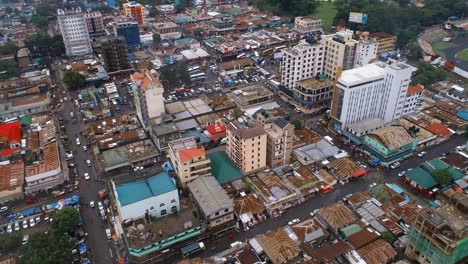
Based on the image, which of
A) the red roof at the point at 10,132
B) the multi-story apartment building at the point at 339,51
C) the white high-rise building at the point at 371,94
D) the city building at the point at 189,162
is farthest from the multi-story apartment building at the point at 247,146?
the red roof at the point at 10,132

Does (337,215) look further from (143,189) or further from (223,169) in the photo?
(143,189)

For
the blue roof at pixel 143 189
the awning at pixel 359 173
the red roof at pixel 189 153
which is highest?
the red roof at pixel 189 153

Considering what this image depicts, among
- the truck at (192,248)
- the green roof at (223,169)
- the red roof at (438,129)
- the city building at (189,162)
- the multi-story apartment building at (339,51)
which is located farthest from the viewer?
the multi-story apartment building at (339,51)

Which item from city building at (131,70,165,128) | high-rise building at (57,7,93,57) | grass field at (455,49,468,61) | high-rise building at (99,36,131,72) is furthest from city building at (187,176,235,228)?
grass field at (455,49,468,61)

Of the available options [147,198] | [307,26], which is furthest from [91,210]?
[307,26]

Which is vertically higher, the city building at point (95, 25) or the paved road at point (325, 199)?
the city building at point (95, 25)

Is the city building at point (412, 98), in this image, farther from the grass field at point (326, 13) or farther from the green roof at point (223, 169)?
the grass field at point (326, 13)
